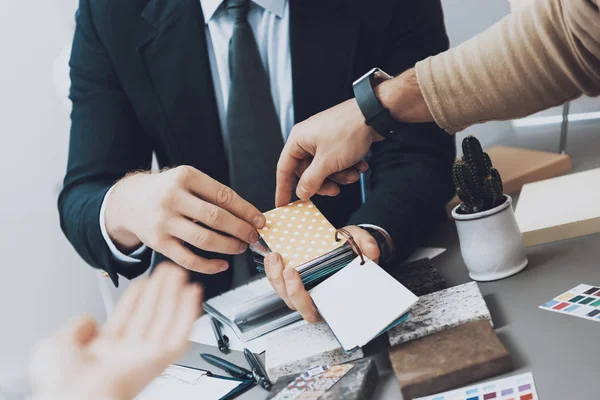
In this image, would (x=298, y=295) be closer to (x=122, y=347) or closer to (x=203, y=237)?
(x=203, y=237)

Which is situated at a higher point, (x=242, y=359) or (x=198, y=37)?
(x=198, y=37)

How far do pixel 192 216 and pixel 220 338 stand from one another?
21 cm

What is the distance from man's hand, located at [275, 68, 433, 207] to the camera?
0.91 meters

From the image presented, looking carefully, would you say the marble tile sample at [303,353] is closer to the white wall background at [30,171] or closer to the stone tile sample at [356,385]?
the stone tile sample at [356,385]

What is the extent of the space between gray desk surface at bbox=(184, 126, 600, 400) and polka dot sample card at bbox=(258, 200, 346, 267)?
17 centimetres

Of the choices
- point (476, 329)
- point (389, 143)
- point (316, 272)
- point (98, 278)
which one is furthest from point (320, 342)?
point (98, 278)

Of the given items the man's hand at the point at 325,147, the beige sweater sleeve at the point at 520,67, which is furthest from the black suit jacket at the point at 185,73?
the beige sweater sleeve at the point at 520,67

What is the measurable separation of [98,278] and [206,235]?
1.50 meters

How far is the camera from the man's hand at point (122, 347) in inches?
19.2

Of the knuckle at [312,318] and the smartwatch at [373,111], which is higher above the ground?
Result: the smartwatch at [373,111]

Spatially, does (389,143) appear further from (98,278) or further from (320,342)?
(98,278)

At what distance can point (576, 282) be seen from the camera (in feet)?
2.74

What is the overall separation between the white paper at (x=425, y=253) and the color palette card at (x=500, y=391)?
0.45 meters

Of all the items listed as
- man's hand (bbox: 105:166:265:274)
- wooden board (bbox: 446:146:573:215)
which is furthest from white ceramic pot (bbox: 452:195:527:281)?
wooden board (bbox: 446:146:573:215)
